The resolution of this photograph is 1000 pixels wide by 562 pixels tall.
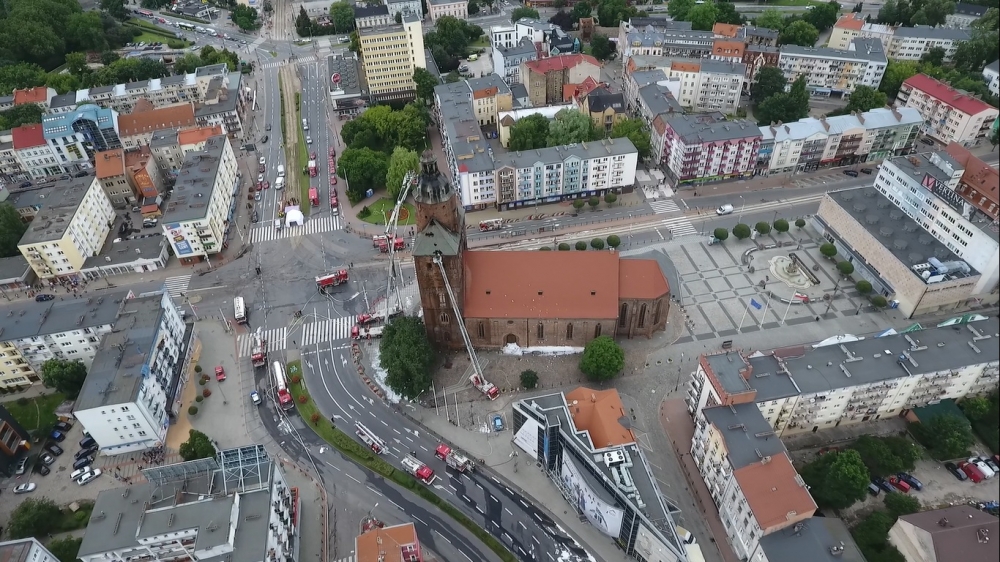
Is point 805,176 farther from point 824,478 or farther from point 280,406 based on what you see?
point 280,406

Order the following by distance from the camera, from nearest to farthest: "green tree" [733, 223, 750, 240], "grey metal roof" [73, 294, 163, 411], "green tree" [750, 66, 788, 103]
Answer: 1. "grey metal roof" [73, 294, 163, 411]
2. "green tree" [733, 223, 750, 240]
3. "green tree" [750, 66, 788, 103]

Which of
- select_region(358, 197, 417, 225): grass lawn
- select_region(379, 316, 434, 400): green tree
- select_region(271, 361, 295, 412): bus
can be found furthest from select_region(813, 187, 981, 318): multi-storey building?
select_region(271, 361, 295, 412): bus

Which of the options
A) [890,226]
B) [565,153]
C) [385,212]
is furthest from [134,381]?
[890,226]

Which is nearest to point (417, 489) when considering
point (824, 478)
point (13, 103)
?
point (824, 478)

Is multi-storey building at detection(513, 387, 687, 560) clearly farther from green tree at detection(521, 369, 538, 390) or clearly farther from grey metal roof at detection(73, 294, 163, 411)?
grey metal roof at detection(73, 294, 163, 411)

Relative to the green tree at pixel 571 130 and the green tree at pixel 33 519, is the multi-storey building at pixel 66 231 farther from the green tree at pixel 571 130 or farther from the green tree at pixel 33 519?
the green tree at pixel 571 130
